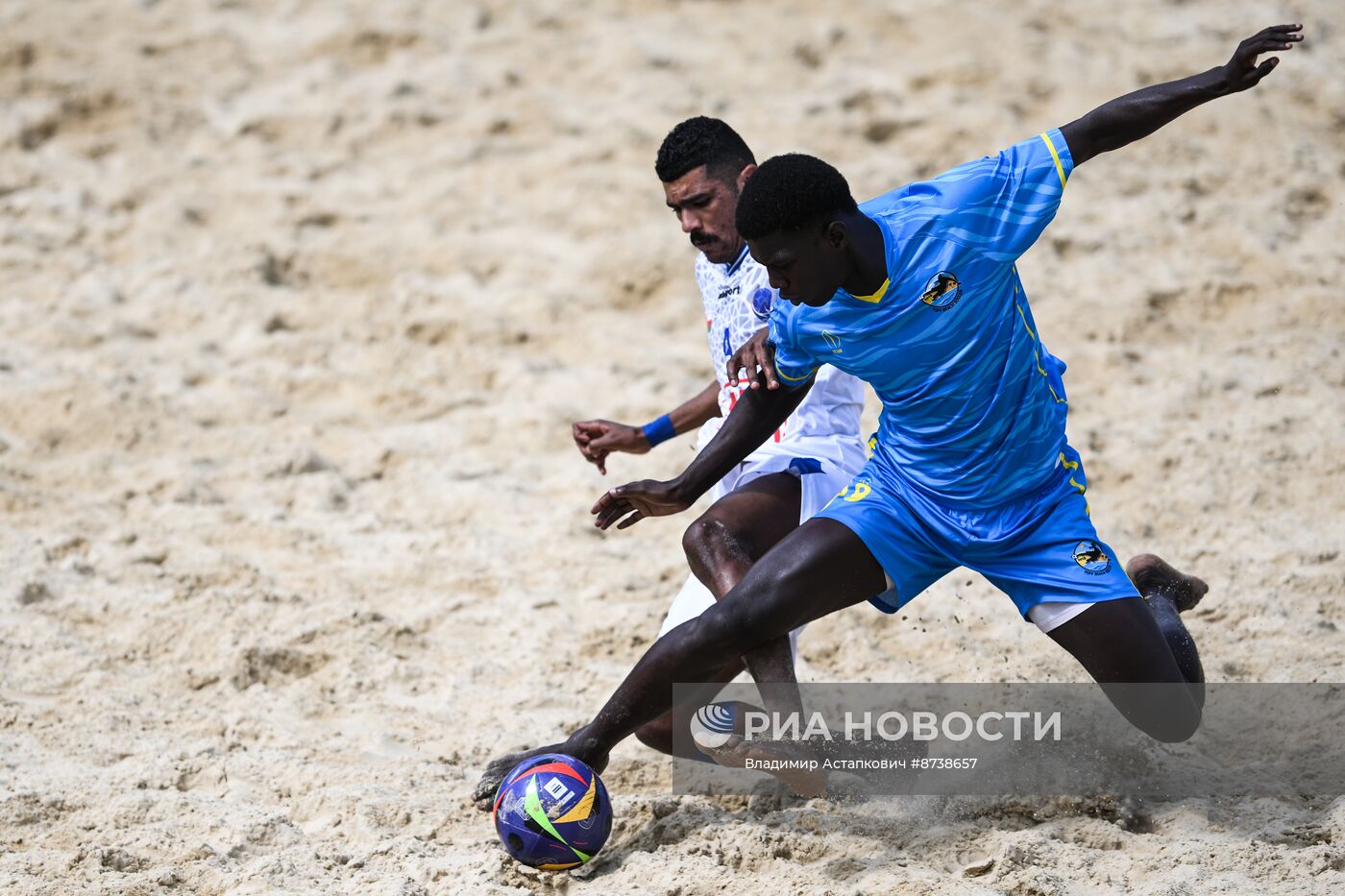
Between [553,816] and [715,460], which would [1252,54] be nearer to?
[715,460]

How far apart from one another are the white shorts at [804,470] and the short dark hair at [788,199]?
1.00m

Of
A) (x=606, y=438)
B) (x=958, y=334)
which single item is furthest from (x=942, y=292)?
(x=606, y=438)

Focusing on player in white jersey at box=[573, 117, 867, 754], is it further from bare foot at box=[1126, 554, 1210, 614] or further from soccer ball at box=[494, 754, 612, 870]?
bare foot at box=[1126, 554, 1210, 614]

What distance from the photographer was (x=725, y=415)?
13.7ft

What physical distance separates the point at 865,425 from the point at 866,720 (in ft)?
6.79

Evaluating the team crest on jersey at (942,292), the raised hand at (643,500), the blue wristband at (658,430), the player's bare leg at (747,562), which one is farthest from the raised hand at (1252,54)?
the blue wristband at (658,430)

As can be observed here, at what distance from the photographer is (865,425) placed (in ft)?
20.5

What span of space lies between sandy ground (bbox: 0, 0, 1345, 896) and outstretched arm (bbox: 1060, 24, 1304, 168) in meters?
1.81

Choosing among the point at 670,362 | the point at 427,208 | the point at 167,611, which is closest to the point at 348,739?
the point at 167,611

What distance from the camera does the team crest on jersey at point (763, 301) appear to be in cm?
419

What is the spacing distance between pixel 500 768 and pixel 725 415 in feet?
4.03

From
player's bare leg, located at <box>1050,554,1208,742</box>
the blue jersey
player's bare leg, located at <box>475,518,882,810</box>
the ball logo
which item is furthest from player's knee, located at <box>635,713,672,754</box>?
player's bare leg, located at <box>1050,554,1208,742</box>

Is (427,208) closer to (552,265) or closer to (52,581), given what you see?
(552,265)

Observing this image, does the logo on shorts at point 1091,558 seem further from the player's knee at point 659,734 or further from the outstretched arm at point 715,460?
the player's knee at point 659,734
